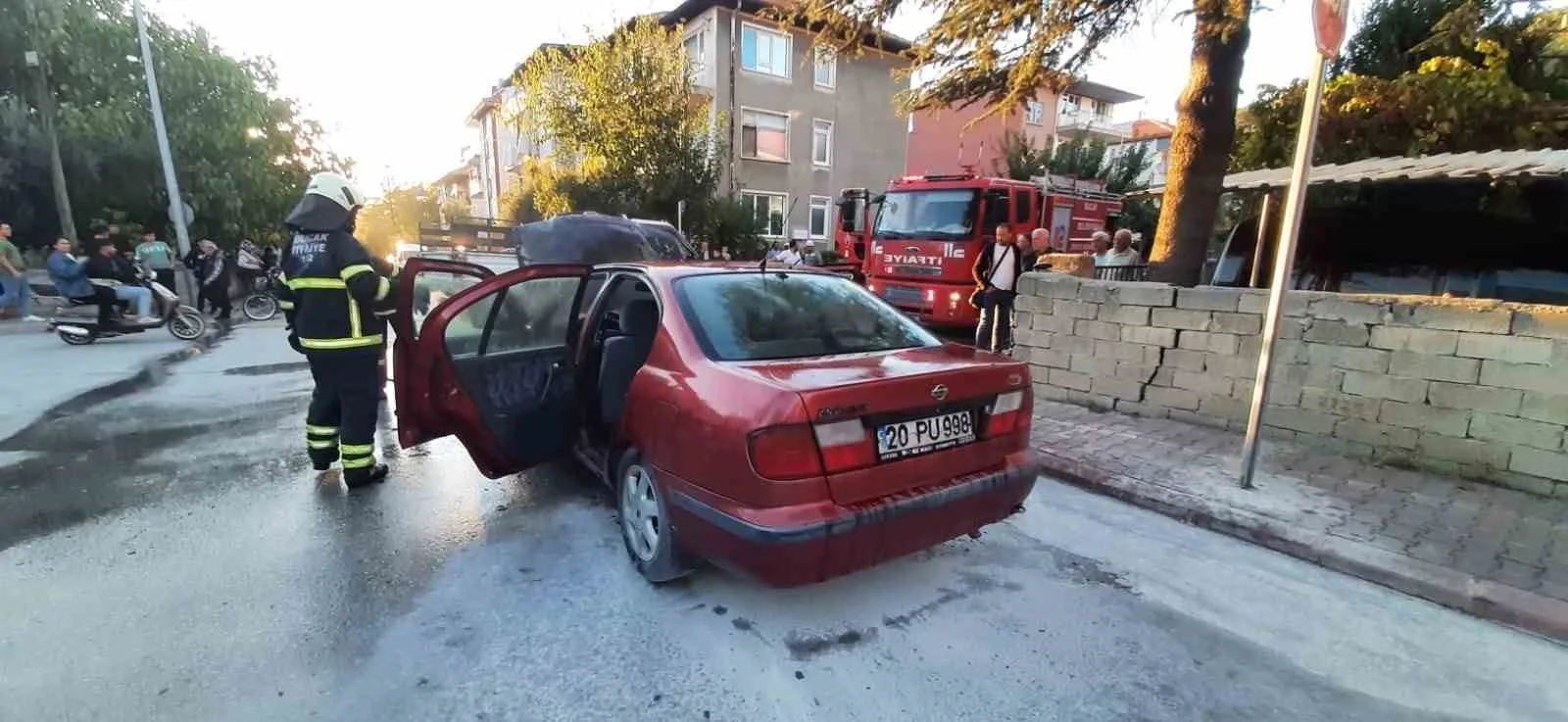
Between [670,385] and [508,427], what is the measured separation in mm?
1327

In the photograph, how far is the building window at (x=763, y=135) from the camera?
21109mm

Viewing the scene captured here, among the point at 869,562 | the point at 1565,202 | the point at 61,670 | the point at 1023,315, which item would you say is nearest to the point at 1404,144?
the point at 1565,202

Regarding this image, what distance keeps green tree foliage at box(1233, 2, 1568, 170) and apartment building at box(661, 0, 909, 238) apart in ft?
39.7

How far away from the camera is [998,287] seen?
8.02 meters

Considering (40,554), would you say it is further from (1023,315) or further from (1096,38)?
(1096,38)

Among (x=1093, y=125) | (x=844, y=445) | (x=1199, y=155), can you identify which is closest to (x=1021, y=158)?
(x=1199, y=155)

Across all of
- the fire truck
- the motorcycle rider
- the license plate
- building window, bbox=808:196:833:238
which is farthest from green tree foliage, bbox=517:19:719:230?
the license plate

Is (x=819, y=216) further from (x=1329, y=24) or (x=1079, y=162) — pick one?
(x=1329, y=24)

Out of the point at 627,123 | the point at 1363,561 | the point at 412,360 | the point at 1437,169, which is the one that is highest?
the point at 627,123

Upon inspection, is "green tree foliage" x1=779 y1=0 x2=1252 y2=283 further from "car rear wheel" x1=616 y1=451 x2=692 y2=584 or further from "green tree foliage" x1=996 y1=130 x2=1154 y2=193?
"green tree foliage" x1=996 y1=130 x2=1154 y2=193

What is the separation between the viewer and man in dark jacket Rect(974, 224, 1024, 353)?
26.0ft

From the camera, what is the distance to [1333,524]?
363cm

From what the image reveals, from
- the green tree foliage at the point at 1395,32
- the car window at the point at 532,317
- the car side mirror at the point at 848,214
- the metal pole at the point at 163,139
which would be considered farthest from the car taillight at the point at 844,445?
the metal pole at the point at 163,139

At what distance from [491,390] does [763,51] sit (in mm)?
19681
